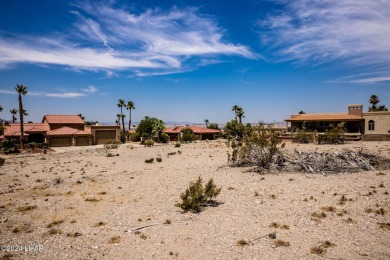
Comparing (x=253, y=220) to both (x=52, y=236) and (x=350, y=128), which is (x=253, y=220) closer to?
(x=52, y=236)

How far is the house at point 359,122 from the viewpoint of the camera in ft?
146

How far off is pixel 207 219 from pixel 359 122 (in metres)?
47.0

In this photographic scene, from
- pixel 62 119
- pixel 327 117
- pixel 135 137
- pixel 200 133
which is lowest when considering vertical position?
pixel 135 137

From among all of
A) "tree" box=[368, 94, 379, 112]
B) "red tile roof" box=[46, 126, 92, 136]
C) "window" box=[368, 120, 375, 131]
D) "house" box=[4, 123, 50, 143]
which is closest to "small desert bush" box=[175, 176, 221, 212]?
"window" box=[368, 120, 375, 131]

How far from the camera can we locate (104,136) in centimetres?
6103

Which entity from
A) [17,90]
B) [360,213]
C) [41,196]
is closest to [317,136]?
[360,213]

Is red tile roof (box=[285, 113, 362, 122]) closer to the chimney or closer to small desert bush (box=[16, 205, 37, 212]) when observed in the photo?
the chimney

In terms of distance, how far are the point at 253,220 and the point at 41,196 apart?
13485mm

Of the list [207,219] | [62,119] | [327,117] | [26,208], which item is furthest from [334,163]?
[62,119]

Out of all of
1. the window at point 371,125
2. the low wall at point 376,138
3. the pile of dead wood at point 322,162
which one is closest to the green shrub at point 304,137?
the low wall at point 376,138

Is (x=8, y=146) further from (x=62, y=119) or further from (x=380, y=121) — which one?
(x=380, y=121)

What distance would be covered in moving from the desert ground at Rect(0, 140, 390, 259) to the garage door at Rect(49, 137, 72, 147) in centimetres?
3688

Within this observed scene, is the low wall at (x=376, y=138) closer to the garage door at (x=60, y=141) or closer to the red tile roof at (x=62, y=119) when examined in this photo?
the garage door at (x=60, y=141)

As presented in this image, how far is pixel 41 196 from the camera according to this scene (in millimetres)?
16703
